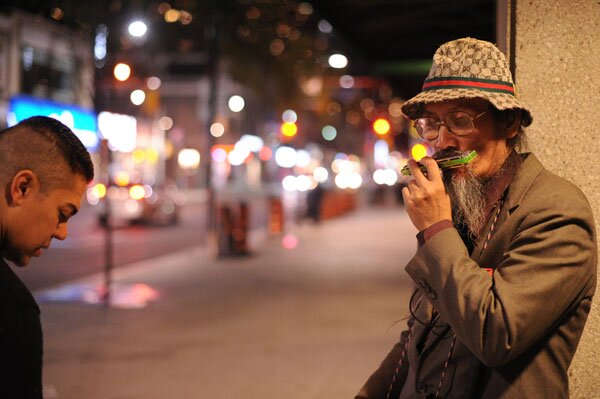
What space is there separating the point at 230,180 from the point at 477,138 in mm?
69031

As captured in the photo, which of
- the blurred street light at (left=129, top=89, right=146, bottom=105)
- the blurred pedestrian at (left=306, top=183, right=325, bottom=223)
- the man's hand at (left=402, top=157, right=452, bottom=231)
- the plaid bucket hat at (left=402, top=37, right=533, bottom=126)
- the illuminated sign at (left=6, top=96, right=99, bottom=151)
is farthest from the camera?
the illuminated sign at (left=6, top=96, right=99, bottom=151)

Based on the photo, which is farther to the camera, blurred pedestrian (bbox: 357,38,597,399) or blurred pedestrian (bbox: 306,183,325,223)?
blurred pedestrian (bbox: 306,183,325,223)

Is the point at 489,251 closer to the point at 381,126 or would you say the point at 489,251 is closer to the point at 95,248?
the point at 95,248

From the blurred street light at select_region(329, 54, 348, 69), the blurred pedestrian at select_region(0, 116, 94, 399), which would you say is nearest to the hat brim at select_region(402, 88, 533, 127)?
the blurred pedestrian at select_region(0, 116, 94, 399)

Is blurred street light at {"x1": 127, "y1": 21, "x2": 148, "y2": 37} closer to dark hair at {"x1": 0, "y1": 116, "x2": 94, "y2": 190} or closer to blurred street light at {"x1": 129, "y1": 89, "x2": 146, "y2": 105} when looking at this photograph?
blurred street light at {"x1": 129, "y1": 89, "x2": 146, "y2": 105}

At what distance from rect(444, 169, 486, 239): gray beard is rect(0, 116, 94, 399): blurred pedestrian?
3.60 ft

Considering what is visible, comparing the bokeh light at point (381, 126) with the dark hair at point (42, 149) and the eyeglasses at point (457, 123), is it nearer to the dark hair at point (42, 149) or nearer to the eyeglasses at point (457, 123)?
the eyeglasses at point (457, 123)

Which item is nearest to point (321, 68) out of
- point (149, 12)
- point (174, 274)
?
point (149, 12)

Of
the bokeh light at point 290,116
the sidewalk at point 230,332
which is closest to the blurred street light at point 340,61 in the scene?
the sidewalk at point 230,332

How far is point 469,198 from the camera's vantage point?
2301mm

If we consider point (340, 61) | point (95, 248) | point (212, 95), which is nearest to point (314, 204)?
point (95, 248)

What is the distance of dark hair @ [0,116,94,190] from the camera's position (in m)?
1.91

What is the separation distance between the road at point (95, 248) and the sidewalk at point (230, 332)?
1309 millimetres

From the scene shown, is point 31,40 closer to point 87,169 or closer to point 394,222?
point 394,222
